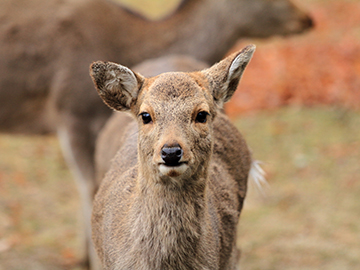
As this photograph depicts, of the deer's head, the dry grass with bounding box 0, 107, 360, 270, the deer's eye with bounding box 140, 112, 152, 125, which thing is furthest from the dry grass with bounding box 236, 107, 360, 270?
the deer's eye with bounding box 140, 112, 152, 125

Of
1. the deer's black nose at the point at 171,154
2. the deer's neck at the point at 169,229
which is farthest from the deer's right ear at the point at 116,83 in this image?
the deer's black nose at the point at 171,154

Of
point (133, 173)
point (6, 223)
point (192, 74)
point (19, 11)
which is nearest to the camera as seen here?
point (192, 74)

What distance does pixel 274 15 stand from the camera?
26.1 feet

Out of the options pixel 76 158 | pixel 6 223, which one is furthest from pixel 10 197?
pixel 76 158

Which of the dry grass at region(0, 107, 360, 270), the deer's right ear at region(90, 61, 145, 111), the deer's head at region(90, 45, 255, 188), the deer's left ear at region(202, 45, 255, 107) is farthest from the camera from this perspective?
the dry grass at region(0, 107, 360, 270)

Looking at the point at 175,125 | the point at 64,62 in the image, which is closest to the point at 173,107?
the point at 175,125

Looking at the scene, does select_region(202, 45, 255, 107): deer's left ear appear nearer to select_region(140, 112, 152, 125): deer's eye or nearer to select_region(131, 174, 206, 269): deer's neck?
select_region(140, 112, 152, 125): deer's eye

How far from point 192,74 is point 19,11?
3.71 metres

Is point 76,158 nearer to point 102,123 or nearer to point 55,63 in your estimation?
point 102,123

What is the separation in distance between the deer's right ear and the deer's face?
9 cm

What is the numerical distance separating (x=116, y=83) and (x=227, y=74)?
0.81 m

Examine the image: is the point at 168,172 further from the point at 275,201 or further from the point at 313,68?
the point at 313,68

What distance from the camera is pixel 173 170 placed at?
3.37 m

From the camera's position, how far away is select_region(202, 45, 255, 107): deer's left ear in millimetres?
3969
